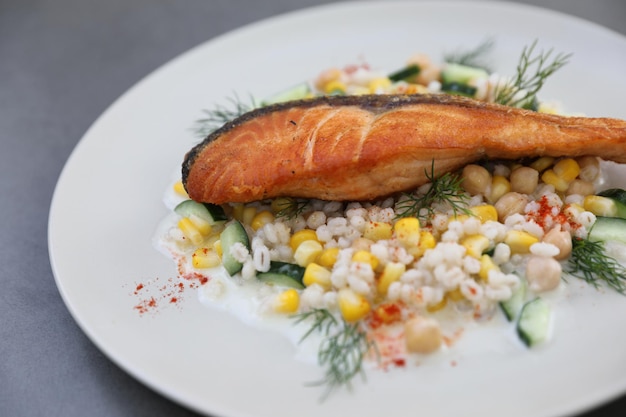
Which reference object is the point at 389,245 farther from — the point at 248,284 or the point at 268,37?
the point at 268,37

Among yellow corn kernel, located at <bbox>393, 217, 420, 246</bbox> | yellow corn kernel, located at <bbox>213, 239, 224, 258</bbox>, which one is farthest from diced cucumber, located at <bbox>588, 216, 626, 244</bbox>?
yellow corn kernel, located at <bbox>213, 239, 224, 258</bbox>

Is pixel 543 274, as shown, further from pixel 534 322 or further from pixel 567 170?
pixel 567 170

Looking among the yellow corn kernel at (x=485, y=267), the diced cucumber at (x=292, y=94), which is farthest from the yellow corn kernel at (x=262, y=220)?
the diced cucumber at (x=292, y=94)

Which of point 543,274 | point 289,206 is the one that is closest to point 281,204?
point 289,206

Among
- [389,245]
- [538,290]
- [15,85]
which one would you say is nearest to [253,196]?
[389,245]

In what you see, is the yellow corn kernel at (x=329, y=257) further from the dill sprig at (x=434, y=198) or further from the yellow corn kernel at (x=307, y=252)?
the dill sprig at (x=434, y=198)

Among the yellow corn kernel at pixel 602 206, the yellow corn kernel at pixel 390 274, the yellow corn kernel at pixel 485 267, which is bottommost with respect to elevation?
the yellow corn kernel at pixel 390 274
